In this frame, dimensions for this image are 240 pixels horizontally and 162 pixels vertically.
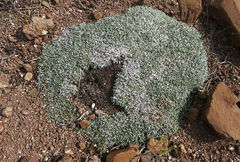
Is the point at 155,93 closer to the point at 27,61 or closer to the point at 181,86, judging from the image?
the point at 181,86

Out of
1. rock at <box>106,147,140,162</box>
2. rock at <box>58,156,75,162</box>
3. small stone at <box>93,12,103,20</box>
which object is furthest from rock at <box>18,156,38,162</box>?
small stone at <box>93,12,103,20</box>

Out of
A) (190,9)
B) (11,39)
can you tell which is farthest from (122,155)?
(190,9)

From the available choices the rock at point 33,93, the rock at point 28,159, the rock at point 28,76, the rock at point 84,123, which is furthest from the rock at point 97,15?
the rock at point 28,159

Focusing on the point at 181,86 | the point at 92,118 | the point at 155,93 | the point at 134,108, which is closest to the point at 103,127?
the point at 92,118

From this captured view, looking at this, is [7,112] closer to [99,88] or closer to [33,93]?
[33,93]

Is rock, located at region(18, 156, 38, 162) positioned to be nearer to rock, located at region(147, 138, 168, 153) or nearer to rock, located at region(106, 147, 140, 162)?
rock, located at region(106, 147, 140, 162)
